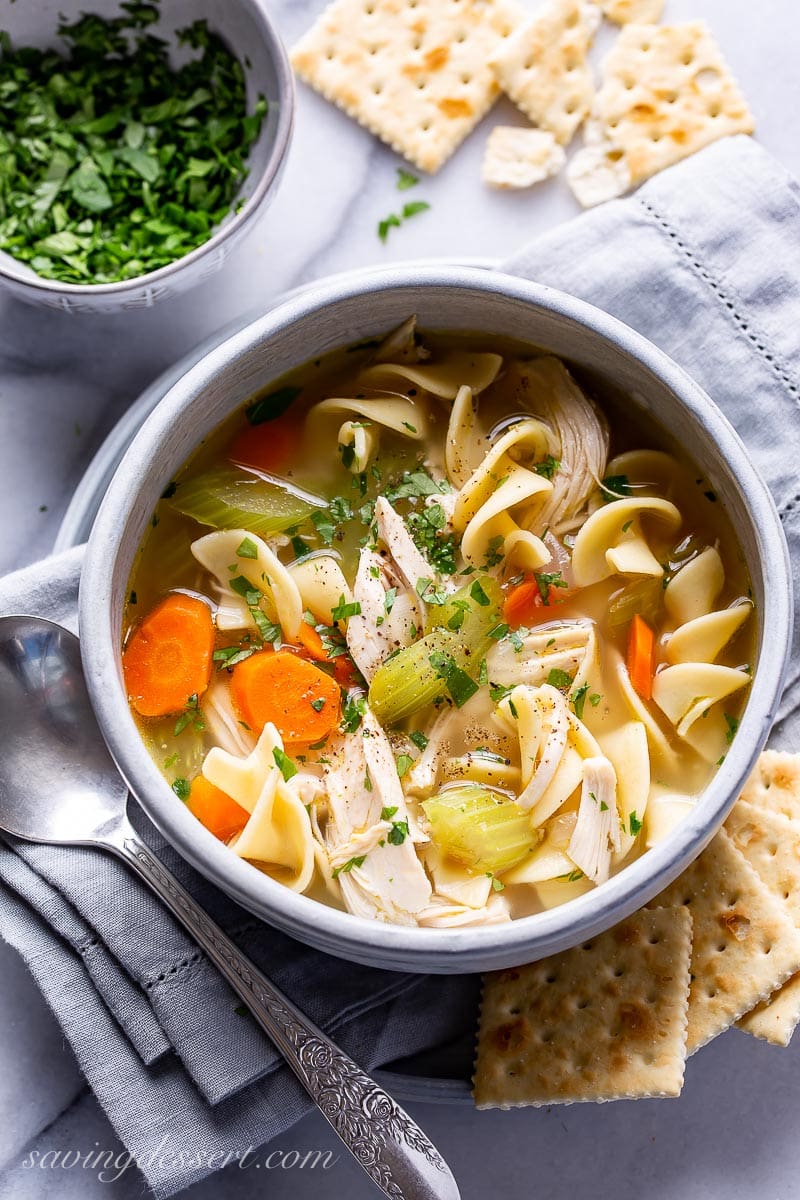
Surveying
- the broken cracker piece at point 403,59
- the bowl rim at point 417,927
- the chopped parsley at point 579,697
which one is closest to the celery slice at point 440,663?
the chopped parsley at point 579,697

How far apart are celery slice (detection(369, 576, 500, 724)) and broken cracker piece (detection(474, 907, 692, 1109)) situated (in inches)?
32.7

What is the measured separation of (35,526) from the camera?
3.94 m

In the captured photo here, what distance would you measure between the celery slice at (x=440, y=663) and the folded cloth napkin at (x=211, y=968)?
755 mm

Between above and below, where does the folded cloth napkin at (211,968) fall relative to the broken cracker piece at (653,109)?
below

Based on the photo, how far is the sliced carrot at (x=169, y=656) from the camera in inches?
126

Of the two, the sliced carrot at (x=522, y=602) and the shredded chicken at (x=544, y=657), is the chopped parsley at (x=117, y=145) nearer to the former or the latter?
the sliced carrot at (x=522, y=602)

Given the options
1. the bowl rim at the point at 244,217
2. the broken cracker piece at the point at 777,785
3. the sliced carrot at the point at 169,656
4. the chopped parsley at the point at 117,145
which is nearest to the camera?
the sliced carrot at the point at 169,656

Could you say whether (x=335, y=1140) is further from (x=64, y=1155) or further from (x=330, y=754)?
(x=330, y=754)

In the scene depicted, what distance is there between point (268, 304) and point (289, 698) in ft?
4.12

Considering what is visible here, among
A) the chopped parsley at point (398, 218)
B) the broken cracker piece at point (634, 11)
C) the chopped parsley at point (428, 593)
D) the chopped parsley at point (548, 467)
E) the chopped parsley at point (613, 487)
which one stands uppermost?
the broken cracker piece at point (634, 11)

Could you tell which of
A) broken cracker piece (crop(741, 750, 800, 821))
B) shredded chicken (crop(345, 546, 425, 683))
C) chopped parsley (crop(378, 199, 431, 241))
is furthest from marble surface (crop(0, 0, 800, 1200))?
shredded chicken (crop(345, 546, 425, 683))

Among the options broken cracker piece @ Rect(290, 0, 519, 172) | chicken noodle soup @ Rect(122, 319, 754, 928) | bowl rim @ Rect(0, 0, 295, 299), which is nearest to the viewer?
chicken noodle soup @ Rect(122, 319, 754, 928)

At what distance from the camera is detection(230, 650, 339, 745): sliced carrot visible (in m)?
3.20

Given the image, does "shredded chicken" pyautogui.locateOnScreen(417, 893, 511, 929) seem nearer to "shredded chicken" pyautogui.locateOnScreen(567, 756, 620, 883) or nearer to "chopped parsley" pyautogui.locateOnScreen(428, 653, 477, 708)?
"shredded chicken" pyautogui.locateOnScreen(567, 756, 620, 883)
